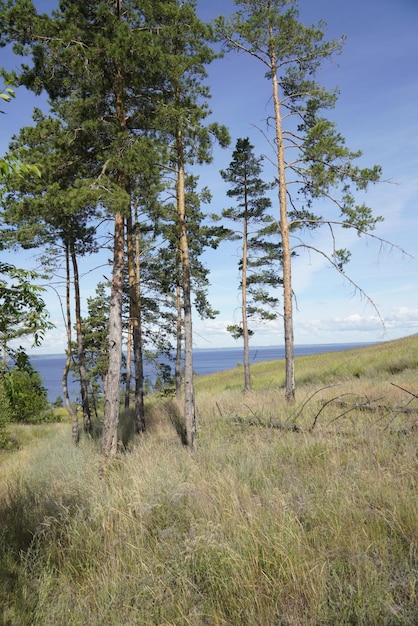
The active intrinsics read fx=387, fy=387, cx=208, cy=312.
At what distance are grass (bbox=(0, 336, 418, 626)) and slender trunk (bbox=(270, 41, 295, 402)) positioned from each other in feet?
19.1

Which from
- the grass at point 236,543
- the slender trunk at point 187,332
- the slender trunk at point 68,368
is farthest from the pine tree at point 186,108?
the slender trunk at point 68,368

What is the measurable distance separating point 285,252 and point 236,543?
1095 cm

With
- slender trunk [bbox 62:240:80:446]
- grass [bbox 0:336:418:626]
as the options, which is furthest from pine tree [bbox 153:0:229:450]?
slender trunk [bbox 62:240:80:446]

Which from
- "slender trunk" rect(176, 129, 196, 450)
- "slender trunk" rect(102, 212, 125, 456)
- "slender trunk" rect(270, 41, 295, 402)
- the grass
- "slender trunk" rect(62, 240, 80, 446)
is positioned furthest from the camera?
"slender trunk" rect(62, 240, 80, 446)

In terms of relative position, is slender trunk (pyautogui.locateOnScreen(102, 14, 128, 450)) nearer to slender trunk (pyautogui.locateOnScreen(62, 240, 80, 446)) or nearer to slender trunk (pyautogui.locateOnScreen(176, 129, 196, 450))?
slender trunk (pyautogui.locateOnScreen(176, 129, 196, 450))

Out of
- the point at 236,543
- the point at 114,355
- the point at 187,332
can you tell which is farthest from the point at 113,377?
the point at 236,543

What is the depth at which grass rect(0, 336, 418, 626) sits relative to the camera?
326 cm

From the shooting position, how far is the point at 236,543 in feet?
13.4

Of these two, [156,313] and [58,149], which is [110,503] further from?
[156,313]

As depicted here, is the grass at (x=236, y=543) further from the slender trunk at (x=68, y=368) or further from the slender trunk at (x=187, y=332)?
the slender trunk at (x=68, y=368)

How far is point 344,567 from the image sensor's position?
3.45 metres

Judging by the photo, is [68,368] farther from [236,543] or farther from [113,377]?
[236,543]

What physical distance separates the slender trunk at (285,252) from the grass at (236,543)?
5.81m

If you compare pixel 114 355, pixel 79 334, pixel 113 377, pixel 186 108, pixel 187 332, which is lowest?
pixel 113 377
